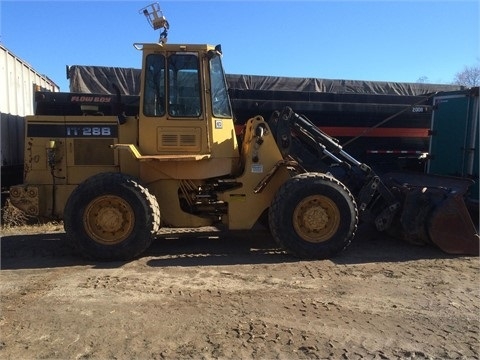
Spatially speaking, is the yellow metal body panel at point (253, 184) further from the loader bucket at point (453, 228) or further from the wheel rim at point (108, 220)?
the loader bucket at point (453, 228)

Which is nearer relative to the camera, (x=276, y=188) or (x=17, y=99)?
(x=276, y=188)

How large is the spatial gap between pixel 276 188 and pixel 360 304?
8.40 feet

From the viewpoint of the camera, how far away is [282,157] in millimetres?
7137

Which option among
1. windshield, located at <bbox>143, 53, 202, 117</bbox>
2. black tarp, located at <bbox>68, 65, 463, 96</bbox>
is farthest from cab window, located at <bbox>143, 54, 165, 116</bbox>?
black tarp, located at <bbox>68, 65, 463, 96</bbox>

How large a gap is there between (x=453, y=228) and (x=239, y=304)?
3625 millimetres

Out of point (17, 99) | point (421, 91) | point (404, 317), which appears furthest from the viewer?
point (421, 91)

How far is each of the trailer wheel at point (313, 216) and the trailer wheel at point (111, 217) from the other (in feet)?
5.68

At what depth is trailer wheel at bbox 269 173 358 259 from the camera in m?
6.64

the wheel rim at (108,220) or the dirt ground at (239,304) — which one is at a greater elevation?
the wheel rim at (108,220)

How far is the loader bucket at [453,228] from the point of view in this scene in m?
6.75

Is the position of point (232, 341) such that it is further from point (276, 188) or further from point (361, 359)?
point (276, 188)

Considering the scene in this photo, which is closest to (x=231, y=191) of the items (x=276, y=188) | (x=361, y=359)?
(x=276, y=188)

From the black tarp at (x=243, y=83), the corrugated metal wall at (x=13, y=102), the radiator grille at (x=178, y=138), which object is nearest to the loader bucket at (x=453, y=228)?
the radiator grille at (x=178, y=138)

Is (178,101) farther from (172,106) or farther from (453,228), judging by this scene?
(453,228)
